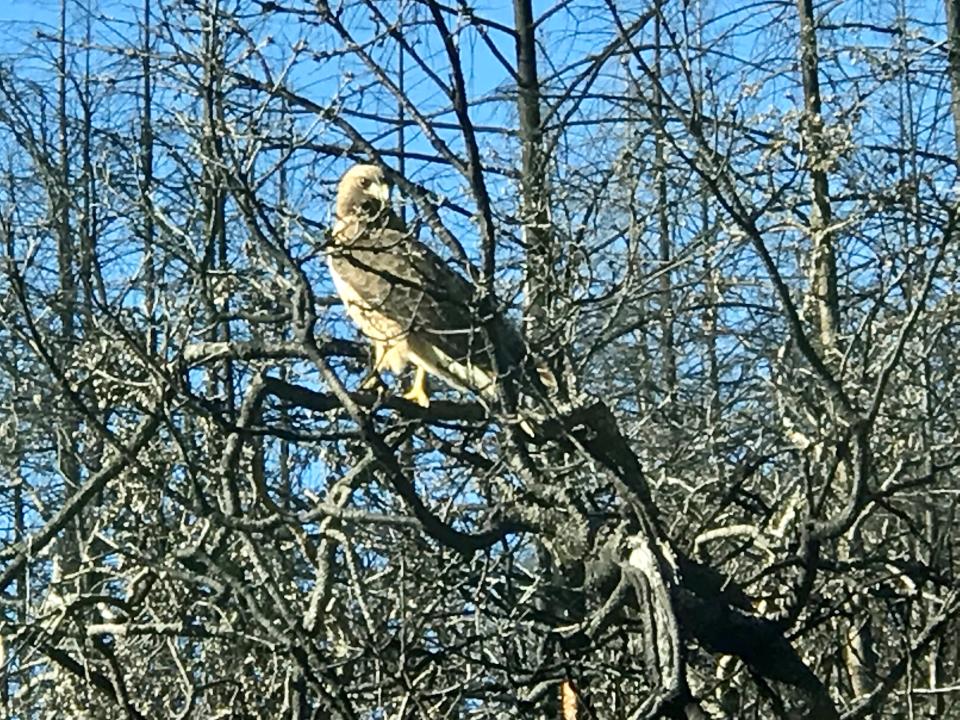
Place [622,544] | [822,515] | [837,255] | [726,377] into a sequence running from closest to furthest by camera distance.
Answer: [622,544], [822,515], [837,255], [726,377]

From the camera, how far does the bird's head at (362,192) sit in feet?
18.7

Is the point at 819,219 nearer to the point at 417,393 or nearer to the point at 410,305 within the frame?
the point at 410,305

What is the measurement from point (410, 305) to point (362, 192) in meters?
0.73

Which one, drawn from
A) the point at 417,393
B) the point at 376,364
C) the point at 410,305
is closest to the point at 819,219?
the point at 410,305

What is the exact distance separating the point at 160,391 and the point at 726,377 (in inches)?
172

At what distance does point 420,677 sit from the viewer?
5.20 m

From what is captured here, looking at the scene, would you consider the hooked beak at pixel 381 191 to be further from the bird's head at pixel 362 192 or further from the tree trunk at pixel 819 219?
the tree trunk at pixel 819 219

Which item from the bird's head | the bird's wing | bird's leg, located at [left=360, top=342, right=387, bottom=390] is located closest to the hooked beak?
the bird's head

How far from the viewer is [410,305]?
5.89 m

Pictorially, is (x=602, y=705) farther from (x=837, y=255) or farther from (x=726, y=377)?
(x=726, y=377)

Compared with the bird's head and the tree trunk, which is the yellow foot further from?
the tree trunk

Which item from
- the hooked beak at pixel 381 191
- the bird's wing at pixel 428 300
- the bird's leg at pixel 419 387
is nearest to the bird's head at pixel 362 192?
the hooked beak at pixel 381 191

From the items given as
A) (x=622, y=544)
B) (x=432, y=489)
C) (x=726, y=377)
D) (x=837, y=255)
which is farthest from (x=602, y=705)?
(x=726, y=377)

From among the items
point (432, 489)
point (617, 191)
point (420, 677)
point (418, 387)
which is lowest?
point (420, 677)
